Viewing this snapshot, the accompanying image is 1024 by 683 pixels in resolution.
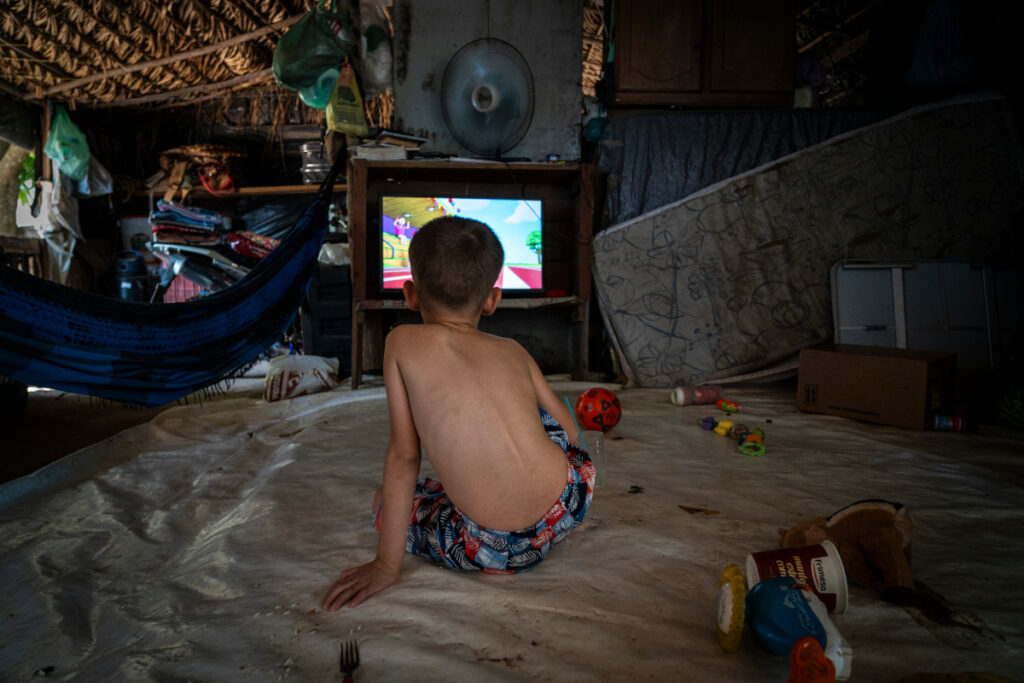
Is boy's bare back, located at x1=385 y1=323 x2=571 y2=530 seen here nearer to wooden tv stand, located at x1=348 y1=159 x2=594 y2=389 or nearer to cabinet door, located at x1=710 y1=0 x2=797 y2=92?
wooden tv stand, located at x1=348 y1=159 x2=594 y2=389

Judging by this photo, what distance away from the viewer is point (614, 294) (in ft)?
9.43

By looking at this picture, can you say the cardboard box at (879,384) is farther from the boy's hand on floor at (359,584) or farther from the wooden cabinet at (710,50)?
the boy's hand on floor at (359,584)

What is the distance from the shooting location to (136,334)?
5.84 feet

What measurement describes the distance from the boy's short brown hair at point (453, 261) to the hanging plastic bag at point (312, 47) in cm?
234

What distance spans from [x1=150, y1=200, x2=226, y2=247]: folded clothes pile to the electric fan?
2.44 meters

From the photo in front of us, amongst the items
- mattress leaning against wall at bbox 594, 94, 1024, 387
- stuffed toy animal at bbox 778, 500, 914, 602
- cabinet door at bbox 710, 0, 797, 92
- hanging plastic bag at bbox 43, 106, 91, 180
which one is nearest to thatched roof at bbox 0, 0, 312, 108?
hanging plastic bag at bbox 43, 106, 91, 180

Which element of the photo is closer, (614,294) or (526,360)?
(526,360)

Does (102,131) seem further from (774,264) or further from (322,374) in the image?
(774,264)

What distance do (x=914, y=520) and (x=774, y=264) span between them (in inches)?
73.7

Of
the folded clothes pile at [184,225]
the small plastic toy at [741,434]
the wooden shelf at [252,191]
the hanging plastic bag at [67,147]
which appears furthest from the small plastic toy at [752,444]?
the hanging plastic bag at [67,147]

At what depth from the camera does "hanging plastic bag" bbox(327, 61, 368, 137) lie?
2.77 metres

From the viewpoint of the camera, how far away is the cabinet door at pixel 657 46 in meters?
3.03

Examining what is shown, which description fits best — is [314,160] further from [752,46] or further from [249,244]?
[752,46]

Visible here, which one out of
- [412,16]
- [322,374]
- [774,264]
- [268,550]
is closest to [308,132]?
[412,16]
